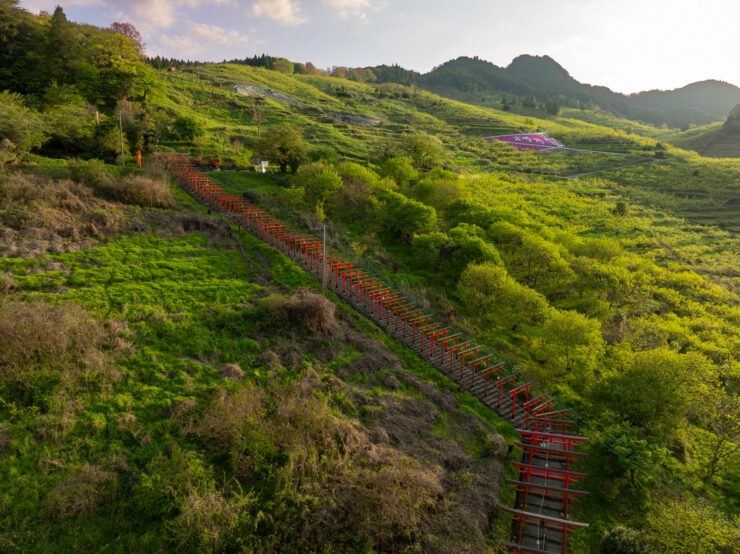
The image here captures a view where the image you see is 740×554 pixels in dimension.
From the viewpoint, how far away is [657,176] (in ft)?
360

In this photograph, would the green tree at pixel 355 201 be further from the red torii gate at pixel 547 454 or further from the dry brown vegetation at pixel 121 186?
the red torii gate at pixel 547 454

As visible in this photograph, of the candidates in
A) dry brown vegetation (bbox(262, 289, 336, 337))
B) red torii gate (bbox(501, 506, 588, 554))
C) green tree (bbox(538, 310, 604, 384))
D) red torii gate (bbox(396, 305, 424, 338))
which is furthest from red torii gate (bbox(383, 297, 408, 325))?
red torii gate (bbox(501, 506, 588, 554))

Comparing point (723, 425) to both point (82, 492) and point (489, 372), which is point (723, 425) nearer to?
point (489, 372)

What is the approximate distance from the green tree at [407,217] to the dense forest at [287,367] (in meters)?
0.29

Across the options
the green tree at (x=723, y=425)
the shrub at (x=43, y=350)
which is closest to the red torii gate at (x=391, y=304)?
the shrub at (x=43, y=350)

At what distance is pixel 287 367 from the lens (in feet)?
62.1

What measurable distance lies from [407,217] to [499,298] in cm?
1769

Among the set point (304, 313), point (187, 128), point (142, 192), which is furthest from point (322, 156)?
point (304, 313)

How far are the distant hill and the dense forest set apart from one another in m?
145

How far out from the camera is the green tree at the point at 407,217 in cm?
4459

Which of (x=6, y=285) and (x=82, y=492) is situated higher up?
(x=6, y=285)

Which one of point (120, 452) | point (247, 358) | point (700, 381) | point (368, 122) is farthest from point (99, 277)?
point (368, 122)

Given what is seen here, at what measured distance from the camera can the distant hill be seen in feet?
484

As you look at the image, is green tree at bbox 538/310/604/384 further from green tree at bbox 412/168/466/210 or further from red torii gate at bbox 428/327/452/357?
green tree at bbox 412/168/466/210
